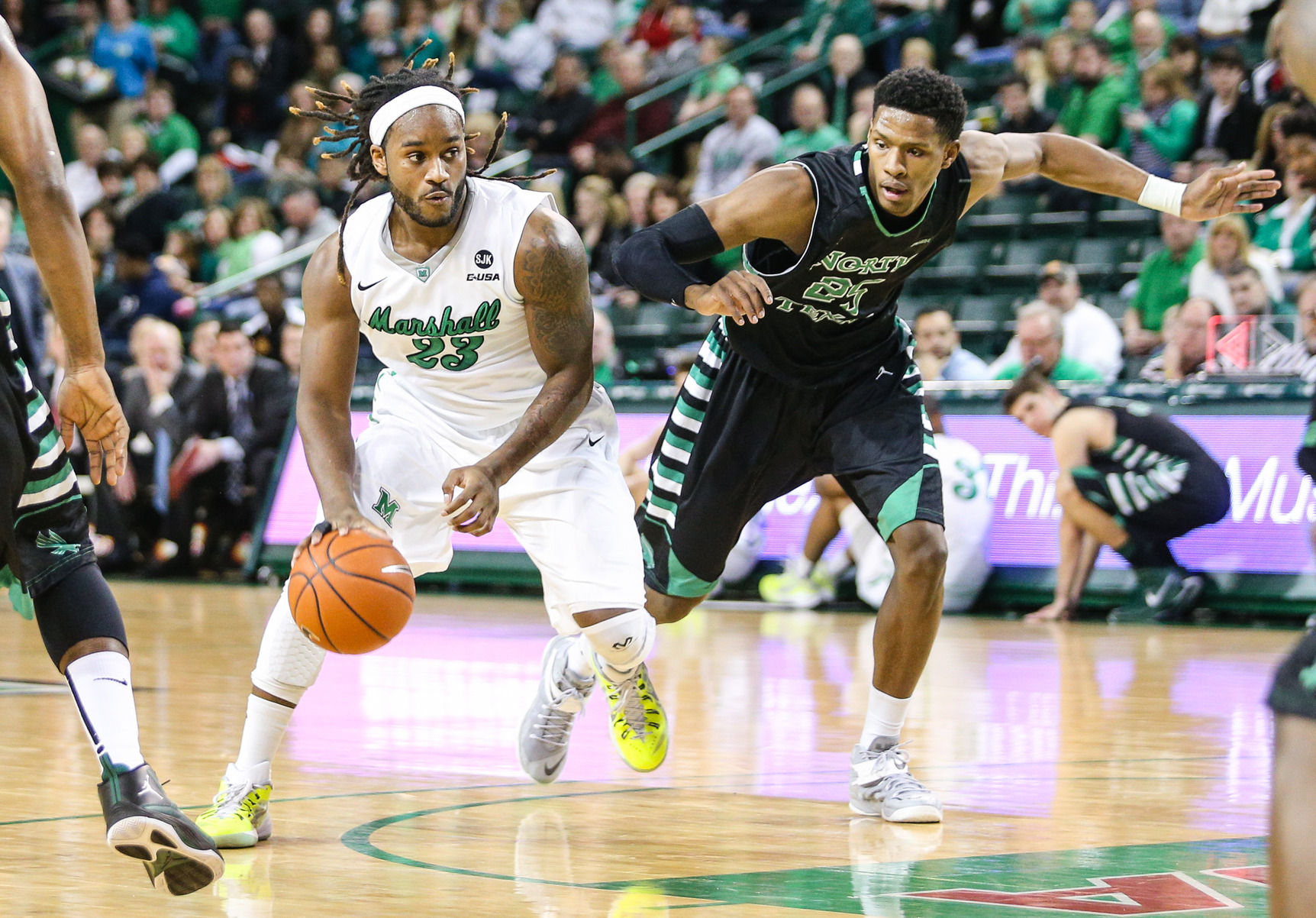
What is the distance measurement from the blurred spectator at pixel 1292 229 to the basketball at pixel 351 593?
867 cm

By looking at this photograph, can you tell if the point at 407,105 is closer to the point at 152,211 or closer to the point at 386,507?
the point at 386,507

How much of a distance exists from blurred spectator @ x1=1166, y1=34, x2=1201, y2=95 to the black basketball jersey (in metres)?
8.41

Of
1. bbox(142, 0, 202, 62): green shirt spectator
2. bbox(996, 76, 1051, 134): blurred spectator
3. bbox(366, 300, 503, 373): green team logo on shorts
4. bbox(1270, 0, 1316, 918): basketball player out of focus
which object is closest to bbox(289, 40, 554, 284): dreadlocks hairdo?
bbox(366, 300, 503, 373): green team logo on shorts

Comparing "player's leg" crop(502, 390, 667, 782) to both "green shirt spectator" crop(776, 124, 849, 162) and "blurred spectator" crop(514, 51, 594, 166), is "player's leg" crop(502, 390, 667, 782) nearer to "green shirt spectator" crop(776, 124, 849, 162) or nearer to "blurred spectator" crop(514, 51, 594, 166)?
"green shirt spectator" crop(776, 124, 849, 162)

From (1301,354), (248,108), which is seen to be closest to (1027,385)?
(1301,354)

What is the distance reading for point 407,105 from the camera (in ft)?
15.0

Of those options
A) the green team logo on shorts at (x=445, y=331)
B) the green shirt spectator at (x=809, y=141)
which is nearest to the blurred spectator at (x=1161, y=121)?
the green shirt spectator at (x=809, y=141)

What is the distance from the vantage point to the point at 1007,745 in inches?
242

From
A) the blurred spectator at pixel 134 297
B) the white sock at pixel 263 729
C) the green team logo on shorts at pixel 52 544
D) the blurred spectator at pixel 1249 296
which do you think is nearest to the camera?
the green team logo on shorts at pixel 52 544

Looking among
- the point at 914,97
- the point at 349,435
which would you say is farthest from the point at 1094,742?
the point at 349,435

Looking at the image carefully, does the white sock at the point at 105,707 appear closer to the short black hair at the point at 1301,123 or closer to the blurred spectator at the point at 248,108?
the short black hair at the point at 1301,123

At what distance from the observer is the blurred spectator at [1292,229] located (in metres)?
11.6

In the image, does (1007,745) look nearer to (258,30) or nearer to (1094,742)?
(1094,742)

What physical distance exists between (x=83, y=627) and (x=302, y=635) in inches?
38.4
